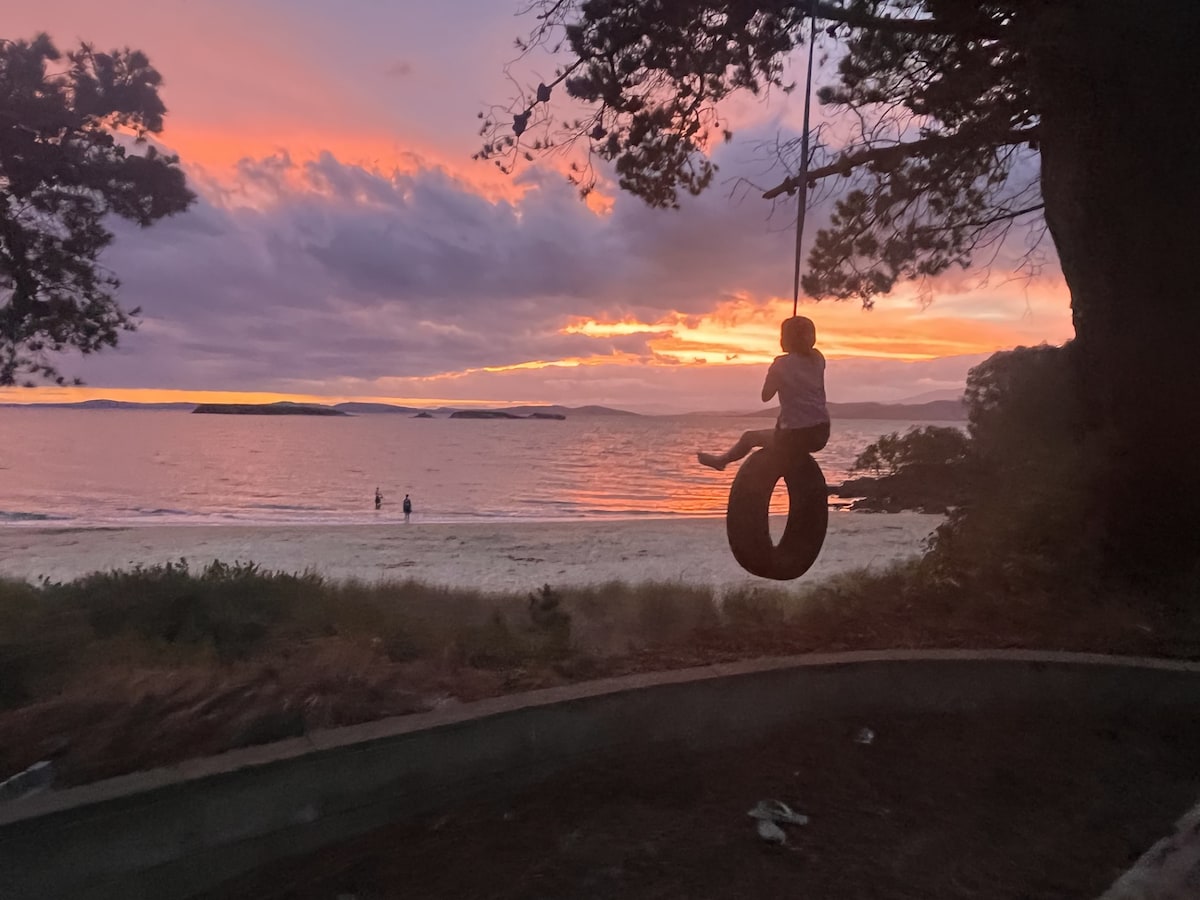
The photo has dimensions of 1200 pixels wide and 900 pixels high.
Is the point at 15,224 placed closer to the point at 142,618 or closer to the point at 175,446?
the point at 142,618

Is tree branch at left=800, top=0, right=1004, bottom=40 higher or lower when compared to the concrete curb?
higher

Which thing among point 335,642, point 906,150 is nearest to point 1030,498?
point 906,150

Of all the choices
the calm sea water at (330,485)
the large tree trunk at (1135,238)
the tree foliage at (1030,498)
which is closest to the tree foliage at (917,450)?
the tree foliage at (1030,498)

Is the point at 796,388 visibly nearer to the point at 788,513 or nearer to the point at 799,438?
the point at 799,438

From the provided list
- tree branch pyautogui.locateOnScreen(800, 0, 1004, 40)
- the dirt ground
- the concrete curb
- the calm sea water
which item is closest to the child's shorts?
the concrete curb

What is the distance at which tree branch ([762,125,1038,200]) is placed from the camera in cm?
879

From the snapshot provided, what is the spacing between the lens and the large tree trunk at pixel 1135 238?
6.66 m

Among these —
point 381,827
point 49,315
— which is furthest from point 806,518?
point 49,315

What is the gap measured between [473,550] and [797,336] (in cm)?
1892

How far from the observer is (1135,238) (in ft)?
22.4

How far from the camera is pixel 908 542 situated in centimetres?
2289

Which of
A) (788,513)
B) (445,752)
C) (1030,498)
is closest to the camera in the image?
(445,752)

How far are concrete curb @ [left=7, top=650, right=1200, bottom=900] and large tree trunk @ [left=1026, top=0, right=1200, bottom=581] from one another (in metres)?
1.91

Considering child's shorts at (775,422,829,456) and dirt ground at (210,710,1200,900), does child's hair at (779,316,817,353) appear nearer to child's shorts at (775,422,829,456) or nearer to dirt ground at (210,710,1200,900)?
child's shorts at (775,422,829,456)
